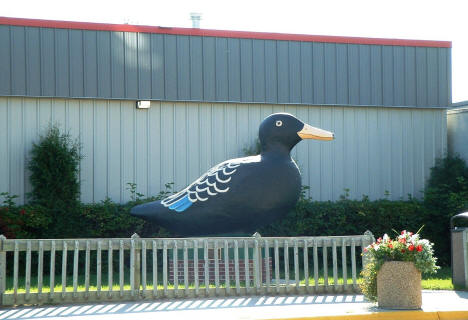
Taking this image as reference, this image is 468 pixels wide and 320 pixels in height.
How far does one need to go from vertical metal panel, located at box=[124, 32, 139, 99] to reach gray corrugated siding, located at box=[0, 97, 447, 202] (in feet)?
1.26

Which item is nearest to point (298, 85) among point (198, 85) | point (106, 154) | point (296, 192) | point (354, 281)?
point (198, 85)

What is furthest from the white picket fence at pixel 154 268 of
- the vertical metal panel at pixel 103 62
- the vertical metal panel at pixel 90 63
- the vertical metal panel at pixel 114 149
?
the vertical metal panel at pixel 103 62

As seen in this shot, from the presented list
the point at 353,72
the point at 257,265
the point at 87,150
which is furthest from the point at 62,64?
the point at 257,265

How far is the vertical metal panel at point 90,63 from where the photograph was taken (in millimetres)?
17562

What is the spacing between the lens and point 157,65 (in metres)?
18.1

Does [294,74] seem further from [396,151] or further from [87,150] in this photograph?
[87,150]

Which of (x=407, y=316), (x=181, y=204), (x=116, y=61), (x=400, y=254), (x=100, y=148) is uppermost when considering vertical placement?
(x=116, y=61)

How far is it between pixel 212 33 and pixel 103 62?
2753 millimetres

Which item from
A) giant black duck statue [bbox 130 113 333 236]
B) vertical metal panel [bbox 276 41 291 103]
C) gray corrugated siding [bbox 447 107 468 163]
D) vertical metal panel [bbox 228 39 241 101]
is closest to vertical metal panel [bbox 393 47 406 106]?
gray corrugated siding [bbox 447 107 468 163]

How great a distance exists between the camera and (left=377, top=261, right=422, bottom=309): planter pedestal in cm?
1005

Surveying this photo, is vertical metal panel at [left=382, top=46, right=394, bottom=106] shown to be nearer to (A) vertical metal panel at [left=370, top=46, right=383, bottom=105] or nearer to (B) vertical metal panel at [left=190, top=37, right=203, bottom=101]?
(A) vertical metal panel at [left=370, top=46, right=383, bottom=105]

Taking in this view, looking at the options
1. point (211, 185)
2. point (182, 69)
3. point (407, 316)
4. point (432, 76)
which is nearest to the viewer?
point (407, 316)

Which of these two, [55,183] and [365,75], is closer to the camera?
[55,183]

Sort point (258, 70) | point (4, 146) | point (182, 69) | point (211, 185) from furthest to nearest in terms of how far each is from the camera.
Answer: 1. point (258, 70)
2. point (182, 69)
3. point (4, 146)
4. point (211, 185)
